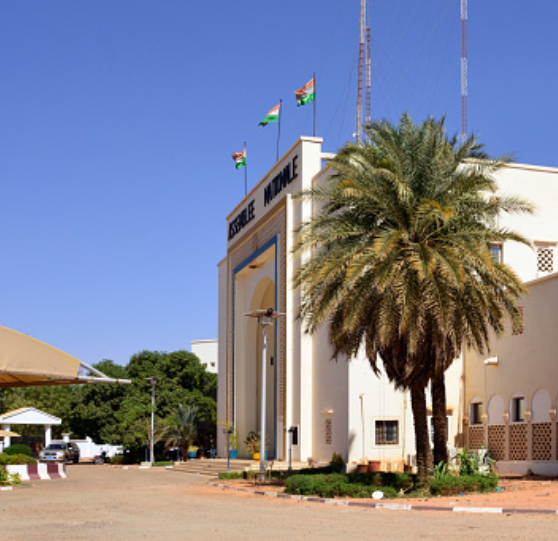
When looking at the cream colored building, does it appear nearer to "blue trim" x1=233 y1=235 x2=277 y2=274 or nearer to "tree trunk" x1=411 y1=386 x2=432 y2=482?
"blue trim" x1=233 y1=235 x2=277 y2=274

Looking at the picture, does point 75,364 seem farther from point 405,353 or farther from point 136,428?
point 136,428

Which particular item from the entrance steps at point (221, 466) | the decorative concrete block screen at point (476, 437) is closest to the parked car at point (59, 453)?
the entrance steps at point (221, 466)

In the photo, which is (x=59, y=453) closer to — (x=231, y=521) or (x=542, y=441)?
(x=542, y=441)

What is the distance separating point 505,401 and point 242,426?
19809mm

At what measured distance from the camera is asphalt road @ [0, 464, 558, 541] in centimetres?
1313

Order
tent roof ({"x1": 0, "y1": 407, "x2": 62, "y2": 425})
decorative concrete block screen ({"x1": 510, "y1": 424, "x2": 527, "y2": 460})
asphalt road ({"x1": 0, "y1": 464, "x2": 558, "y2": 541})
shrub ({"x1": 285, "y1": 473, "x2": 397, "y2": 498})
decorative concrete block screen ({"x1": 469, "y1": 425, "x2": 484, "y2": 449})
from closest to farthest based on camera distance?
asphalt road ({"x1": 0, "y1": 464, "x2": 558, "y2": 541}) → shrub ({"x1": 285, "y1": 473, "x2": 397, "y2": 498}) → decorative concrete block screen ({"x1": 510, "y1": 424, "x2": 527, "y2": 460}) → decorative concrete block screen ({"x1": 469, "y1": 425, "x2": 484, "y2": 449}) → tent roof ({"x1": 0, "y1": 407, "x2": 62, "y2": 425})

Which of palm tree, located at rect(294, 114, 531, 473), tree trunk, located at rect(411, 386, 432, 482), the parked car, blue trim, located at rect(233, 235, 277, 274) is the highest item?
blue trim, located at rect(233, 235, 277, 274)

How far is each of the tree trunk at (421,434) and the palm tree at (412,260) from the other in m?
0.03

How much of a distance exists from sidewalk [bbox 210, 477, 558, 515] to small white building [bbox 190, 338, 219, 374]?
70.6m

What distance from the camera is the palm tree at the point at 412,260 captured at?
20984 millimetres

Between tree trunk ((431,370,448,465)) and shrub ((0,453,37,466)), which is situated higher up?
tree trunk ((431,370,448,465))

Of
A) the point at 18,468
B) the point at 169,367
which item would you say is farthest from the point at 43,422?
the point at 18,468

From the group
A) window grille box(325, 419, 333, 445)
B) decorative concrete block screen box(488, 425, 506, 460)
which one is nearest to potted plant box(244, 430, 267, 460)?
window grille box(325, 419, 333, 445)

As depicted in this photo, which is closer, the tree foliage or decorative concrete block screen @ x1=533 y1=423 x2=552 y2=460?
decorative concrete block screen @ x1=533 y1=423 x2=552 y2=460
